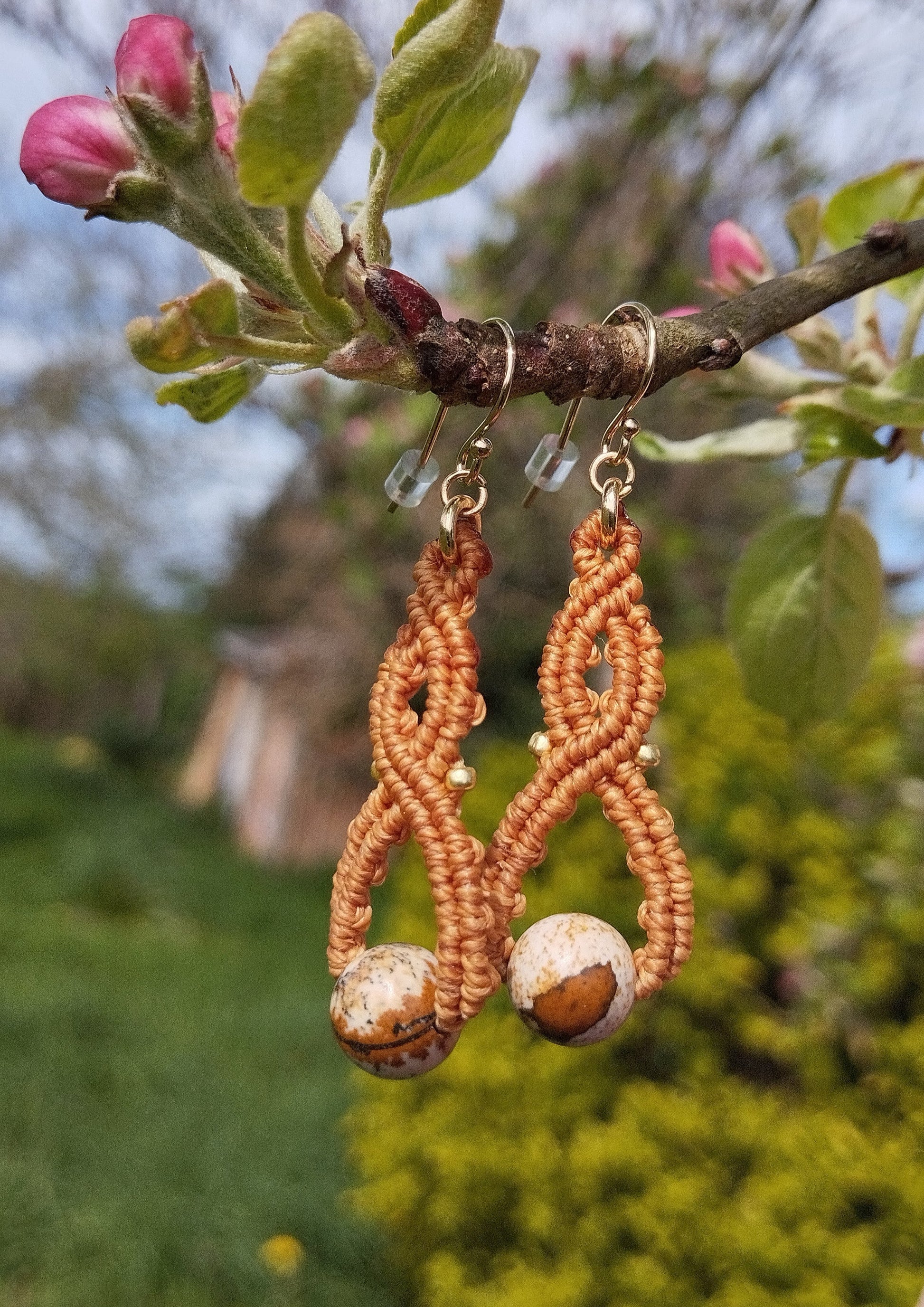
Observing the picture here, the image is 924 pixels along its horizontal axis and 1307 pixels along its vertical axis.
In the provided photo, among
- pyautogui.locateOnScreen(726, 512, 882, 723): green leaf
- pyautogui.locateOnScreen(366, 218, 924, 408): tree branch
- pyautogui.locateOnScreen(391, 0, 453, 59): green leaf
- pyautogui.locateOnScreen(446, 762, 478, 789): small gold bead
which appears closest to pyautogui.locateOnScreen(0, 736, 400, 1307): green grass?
pyautogui.locateOnScreen(726, 512, 882, 723): green leaf

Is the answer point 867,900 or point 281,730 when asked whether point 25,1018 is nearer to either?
point 867,900

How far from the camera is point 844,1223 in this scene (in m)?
1.51

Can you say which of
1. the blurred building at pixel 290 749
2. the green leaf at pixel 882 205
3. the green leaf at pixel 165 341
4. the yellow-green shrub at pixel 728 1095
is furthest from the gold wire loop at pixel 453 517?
the blurred building at pixel 290 749

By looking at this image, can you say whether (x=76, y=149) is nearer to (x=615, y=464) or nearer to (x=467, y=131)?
(x=467, y=131)

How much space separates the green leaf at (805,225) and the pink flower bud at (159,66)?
0.45m

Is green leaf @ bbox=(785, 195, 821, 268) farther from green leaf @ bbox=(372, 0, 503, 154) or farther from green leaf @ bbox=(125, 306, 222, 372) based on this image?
green leaf @ bbox=(125, 306, 222, 372)

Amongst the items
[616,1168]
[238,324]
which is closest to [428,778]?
[238,324]

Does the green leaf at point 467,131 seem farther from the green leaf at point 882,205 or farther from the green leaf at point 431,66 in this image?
the green leaf at point 882,205

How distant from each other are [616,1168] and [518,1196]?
0.29 meters

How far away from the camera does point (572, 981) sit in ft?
1.72

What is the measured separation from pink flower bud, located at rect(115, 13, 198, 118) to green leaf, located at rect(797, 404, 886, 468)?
407 millimetres

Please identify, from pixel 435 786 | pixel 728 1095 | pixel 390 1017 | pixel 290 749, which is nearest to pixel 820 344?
pixel 435 786

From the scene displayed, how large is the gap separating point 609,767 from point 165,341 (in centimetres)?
34

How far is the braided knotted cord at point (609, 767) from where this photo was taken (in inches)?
22.2
